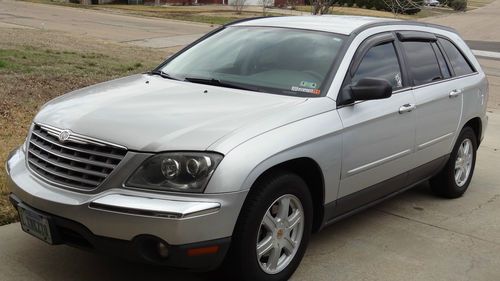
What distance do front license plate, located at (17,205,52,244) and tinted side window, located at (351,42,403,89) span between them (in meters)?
2.28

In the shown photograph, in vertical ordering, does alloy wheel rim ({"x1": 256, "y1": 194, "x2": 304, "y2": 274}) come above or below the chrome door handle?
below

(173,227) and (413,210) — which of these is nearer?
(173,227)

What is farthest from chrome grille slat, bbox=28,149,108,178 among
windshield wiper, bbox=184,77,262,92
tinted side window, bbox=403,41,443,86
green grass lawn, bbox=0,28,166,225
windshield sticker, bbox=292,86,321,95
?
tinted side window, bbox=403,41,443,86

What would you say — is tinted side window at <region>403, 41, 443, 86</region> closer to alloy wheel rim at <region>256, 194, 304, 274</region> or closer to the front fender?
the front fender

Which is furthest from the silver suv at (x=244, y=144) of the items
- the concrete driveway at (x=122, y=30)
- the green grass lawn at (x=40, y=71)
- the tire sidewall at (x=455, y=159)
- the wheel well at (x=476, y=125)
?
the concrete driveway at (x=122, y=30)

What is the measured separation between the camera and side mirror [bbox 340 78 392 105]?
397 cm

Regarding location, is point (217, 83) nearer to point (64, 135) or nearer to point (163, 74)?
point (163, 74)

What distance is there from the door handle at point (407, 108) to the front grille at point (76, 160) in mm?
2286

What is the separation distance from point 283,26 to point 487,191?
2.90 m

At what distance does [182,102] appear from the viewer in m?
3.77

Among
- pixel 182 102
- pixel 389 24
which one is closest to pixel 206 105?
pixel 182 102

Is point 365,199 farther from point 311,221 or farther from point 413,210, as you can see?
point 413,210

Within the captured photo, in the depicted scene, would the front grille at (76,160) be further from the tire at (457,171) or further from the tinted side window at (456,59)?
the tinted side window at (456,59)

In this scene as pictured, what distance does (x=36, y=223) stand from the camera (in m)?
3.40
